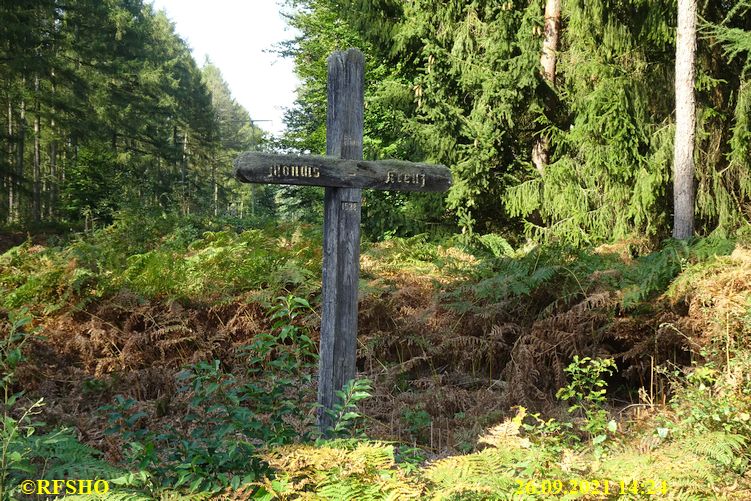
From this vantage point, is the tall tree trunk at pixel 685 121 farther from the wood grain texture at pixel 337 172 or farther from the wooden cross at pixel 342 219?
the wooden cross at pixel 342 219

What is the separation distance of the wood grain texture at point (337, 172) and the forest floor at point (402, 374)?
2.83 ft

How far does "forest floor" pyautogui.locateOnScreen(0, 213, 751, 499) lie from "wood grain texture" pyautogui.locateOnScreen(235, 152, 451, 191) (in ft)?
2.83

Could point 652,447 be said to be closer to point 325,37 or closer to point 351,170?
point 351,170

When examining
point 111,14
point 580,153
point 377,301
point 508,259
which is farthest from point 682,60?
point 111,14

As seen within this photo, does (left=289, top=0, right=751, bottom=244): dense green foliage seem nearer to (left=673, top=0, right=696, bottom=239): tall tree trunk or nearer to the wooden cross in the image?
(left=673, top=0, right=696, bottom=239): tall tree trunk

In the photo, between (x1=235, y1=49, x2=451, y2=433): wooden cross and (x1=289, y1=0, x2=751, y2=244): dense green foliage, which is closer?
(x1=235, y1=49, x2=451, y2=433): wooden cross

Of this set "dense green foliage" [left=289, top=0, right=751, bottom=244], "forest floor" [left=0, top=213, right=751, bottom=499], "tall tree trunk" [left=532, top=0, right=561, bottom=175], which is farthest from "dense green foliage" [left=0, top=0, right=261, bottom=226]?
"tall tree trunk" [left=532, top=0, right=561, bottom=175]

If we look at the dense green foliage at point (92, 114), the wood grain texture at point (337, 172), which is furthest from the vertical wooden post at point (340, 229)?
the dense green foliage at point (92, 114)

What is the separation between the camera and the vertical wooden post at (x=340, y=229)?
14.2ft

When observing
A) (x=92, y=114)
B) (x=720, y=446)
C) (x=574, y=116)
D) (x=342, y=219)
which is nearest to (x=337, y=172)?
(x=342, y=219)

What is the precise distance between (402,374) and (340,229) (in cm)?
262

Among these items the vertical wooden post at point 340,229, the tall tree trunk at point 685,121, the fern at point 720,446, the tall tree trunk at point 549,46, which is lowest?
the fern at point 720,446

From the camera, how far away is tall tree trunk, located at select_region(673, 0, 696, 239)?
28.8 feet

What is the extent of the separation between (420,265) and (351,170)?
14.7ft
